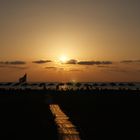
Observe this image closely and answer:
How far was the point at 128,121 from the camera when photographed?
1187 inches

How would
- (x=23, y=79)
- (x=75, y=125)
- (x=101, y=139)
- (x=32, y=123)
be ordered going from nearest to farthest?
(x=101, y=139) < (x=75, y=125) < (x=32, y=123) < (x=23, y=79)

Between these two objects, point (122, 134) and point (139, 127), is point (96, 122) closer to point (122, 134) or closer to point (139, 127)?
point (139, 127)

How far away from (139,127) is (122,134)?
10.6ft

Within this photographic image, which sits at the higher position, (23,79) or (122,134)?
(23,79)

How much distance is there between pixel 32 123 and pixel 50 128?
3782 mm

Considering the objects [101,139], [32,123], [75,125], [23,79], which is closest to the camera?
[101,139]

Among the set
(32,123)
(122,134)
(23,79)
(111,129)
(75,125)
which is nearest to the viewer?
(122,134)

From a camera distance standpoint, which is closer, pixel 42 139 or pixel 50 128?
pixel 42 139

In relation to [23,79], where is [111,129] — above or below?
below

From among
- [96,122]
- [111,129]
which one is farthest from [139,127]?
[96,122]

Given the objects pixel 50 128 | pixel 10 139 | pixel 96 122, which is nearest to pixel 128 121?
pixel 96 122

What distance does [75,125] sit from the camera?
94.0ft

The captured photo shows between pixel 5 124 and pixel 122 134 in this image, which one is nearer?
pixel 122 134

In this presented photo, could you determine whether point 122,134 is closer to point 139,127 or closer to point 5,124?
point 139,127
